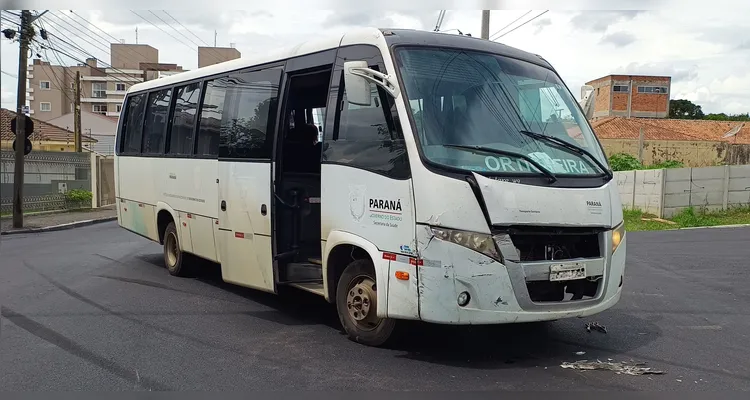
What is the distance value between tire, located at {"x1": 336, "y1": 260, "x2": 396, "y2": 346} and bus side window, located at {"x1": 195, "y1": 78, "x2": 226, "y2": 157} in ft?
10.1

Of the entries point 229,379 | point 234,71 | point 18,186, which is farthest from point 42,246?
point 229,379

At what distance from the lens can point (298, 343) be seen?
6.05m

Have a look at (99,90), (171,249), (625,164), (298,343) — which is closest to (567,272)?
(298,343)

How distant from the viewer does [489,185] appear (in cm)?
501

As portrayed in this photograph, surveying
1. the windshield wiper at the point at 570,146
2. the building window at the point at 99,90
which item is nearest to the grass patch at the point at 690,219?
the windshield wiper at the point at 570,146

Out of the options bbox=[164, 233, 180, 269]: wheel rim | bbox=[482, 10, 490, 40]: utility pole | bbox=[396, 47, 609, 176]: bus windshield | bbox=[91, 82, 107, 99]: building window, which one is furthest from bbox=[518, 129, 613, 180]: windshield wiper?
bbox=[91, 82, 107, 99]: building window

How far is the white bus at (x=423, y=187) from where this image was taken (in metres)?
5.02

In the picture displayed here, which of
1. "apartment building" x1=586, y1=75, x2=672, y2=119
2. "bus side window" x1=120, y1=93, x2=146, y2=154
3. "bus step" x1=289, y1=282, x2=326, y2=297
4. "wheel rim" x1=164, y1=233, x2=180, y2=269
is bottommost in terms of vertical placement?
"wheel rim" x1=164, y1=233, x2=180, y2=269

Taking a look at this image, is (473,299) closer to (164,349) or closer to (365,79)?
(365,79)

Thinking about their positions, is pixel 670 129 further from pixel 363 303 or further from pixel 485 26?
pixel 363 303

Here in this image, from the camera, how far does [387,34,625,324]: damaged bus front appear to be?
16.4ft

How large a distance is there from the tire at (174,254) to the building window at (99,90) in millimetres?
103435

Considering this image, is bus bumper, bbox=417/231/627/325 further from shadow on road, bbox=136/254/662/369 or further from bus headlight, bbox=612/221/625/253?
bus headlight, bbox=612/221/625/253

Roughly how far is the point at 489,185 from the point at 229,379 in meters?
2.53
